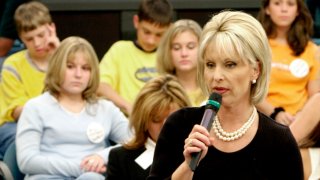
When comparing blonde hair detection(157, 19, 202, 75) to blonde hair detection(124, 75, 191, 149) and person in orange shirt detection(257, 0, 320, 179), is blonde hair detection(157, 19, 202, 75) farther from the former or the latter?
blonde hair detection(124, 75, 191, 149)

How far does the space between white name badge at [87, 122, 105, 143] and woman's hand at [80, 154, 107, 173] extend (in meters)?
0.21

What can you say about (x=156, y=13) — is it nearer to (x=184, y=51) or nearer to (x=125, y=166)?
(x=184, y=51)

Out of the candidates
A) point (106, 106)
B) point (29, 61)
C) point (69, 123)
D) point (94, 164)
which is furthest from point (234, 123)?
point (29, 61)

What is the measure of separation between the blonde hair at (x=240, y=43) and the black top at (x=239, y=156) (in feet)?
0.35

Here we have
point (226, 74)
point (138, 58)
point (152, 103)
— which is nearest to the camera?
point (226, 74)

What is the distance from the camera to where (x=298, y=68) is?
5.05 m

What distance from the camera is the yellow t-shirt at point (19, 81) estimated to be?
5.20 metres

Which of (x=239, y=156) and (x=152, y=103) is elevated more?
(x=239, y=156)

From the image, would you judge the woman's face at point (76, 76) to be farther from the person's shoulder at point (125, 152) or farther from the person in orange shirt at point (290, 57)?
the person in orange shirt at point (290, 57)

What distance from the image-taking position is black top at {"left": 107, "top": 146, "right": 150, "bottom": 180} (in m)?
3.70

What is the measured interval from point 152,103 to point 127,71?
168cm

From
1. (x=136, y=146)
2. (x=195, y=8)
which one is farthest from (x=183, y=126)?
(x=195, y=8)

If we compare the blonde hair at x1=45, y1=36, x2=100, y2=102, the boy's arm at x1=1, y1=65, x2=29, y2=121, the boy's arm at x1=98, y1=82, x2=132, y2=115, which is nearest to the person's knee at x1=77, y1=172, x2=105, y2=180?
the blonde hair at x1=45, y1=36, x2=100, y2=102

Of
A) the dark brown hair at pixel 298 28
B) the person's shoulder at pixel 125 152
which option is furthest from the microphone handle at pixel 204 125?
the dark brown hair at pixel 298 28
